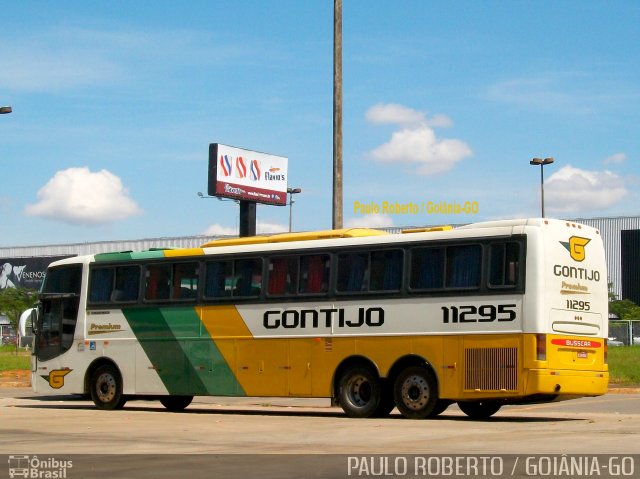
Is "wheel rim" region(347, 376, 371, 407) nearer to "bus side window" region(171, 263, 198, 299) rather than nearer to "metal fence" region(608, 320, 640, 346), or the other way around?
"bus side window" region(171, 263, 198, 299)

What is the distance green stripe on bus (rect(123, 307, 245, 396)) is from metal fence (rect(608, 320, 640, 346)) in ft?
137

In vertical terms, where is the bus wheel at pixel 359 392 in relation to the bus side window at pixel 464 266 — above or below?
below

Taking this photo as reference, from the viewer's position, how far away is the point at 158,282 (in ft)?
81.4

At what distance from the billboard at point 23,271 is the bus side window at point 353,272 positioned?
334ft

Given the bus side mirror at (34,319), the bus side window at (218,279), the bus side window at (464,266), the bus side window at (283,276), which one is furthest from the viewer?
the bus side mirror at (34,319)

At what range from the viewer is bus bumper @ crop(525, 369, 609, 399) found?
19.6 m

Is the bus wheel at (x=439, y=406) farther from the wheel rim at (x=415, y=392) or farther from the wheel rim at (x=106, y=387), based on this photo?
the wheel rim at (x=106, y=387)

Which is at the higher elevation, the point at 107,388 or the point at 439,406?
the point at 107,388

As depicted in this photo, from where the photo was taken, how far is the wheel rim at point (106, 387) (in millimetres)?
25391

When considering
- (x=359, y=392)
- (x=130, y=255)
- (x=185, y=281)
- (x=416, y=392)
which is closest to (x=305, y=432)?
(x=416, y=392)

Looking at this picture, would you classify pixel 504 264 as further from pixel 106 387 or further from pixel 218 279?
pixel 106 387

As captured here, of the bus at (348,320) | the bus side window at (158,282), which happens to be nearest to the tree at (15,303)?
the bus at (348,320)

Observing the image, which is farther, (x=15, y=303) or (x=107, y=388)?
(x=15, y=303)

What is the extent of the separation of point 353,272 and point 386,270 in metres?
0.69
